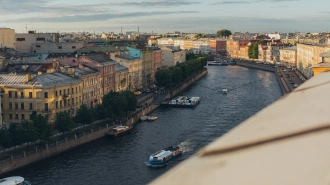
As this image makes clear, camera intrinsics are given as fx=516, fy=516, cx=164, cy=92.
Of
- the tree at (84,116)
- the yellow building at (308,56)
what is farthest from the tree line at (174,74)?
the tree at (84,116)

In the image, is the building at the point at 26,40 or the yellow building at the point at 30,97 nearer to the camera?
the yellow building at the point at 30,97

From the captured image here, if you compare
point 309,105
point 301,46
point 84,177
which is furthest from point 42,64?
point 301,46

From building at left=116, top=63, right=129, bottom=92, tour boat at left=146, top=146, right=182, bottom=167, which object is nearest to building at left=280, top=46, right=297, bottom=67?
building at left=116, top=63, right=129, bottom=92

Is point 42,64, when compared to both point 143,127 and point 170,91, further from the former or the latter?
point 170,91

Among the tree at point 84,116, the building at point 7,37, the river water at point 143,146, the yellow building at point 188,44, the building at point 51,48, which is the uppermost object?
the building at point 7,37

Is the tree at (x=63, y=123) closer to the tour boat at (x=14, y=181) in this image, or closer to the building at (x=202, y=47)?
the tour boat at (x=14, y=181)

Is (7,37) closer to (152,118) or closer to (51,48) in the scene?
(51,48)

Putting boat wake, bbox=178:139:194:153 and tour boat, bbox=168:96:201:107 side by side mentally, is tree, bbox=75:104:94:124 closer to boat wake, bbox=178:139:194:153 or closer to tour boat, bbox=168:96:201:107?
boat wake, bbox=178:139:194:153
